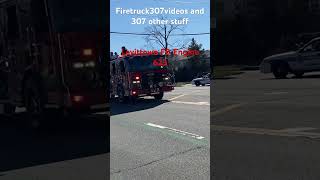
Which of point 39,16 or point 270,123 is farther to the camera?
point 39,16

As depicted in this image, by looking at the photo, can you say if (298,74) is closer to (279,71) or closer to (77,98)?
(279,71)

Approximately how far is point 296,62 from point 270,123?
0.32 metres

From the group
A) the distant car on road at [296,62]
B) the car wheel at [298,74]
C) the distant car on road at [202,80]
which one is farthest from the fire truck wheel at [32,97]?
the car wheel at [298,74]

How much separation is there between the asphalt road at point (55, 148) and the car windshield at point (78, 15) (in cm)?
47

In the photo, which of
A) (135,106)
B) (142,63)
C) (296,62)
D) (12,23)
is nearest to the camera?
(296,62)

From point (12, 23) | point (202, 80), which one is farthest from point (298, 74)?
point (12, 23)

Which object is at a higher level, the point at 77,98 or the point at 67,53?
the point at 67,53

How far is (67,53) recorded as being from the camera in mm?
2334

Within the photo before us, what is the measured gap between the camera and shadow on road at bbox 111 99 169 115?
2393mm

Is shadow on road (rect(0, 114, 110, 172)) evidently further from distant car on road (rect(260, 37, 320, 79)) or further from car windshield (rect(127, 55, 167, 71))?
distant car on road (rect(260, 37, 320, 79))

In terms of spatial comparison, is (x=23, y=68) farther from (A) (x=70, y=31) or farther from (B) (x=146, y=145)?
(B) (x=146, y=145)

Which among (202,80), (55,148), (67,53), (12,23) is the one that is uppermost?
(12,23)

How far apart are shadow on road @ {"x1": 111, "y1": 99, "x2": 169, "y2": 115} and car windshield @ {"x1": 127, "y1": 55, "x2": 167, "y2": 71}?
182mm

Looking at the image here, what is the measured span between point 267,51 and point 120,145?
886 millimetres
